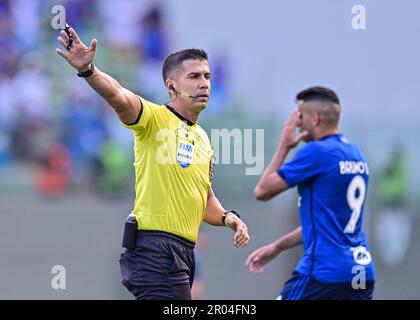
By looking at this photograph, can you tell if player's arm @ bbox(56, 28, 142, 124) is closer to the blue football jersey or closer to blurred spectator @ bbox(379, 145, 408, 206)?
the blue football jersey

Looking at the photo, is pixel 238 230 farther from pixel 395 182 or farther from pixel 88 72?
pixel 395 182

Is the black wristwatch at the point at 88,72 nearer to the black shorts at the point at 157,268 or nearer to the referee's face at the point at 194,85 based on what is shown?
the referee's face at the point at 194,85

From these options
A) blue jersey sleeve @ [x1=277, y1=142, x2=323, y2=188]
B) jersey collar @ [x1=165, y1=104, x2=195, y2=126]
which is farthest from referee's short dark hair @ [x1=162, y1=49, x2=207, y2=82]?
blue jersey sleeve @ [x1=277, y1=142, x2=323, y2=188]

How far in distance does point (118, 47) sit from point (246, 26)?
222 centimetres

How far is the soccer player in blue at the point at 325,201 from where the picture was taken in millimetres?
7203

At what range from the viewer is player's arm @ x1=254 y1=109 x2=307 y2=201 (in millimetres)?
7430

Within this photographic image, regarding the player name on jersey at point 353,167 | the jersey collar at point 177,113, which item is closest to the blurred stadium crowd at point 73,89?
the player name on jersey at point 353,167

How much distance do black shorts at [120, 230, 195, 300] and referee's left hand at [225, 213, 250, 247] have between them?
36 cm

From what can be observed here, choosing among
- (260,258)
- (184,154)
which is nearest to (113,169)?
(260,258)

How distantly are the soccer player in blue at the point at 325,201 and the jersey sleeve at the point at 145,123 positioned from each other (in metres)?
1.76

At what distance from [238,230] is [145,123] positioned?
0.89m

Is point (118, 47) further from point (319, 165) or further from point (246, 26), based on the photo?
point (319, 165)

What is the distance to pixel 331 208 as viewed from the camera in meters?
7.25

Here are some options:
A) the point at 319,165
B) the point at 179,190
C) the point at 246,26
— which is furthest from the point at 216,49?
the point at 179,190
